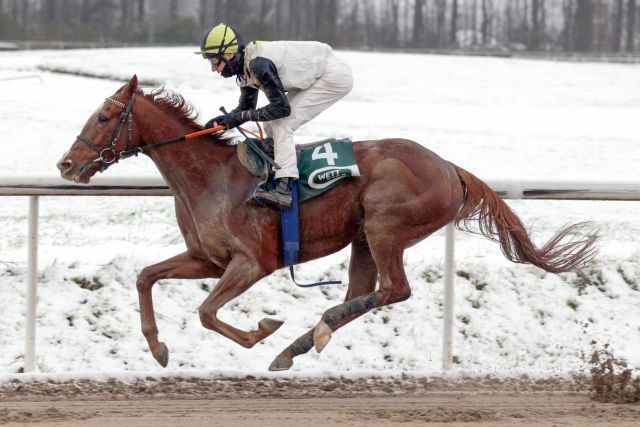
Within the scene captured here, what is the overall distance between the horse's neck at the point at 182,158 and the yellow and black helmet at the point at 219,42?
50cm

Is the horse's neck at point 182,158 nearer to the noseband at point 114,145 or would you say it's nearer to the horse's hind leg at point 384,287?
the noseband at point 114,145

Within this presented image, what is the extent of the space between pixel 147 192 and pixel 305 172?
3.86 feet

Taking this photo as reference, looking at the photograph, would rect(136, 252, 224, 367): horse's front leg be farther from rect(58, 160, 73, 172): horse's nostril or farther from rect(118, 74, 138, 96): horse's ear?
rect(118, 74, 138, 96): horse's ear

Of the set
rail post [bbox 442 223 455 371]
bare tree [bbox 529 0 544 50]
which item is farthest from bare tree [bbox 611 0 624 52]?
rail post [bbox 442 223 455 371]

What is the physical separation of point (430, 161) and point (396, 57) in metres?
28.4

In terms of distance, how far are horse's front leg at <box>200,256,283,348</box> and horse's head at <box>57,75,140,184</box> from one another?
939 millimetres

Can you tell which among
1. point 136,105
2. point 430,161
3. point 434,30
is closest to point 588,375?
point 430,161

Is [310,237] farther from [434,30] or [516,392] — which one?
[434,30]

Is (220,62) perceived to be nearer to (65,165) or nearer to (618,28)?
(65,165)

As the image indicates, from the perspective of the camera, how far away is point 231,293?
5.68 meters

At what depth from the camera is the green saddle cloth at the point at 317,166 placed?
229 inches

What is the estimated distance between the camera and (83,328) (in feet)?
21.8

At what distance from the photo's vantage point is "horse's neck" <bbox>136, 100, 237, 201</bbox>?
19.4ft

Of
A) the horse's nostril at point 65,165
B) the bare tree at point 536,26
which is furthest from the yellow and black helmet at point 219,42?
the bare tree at point 536,26
